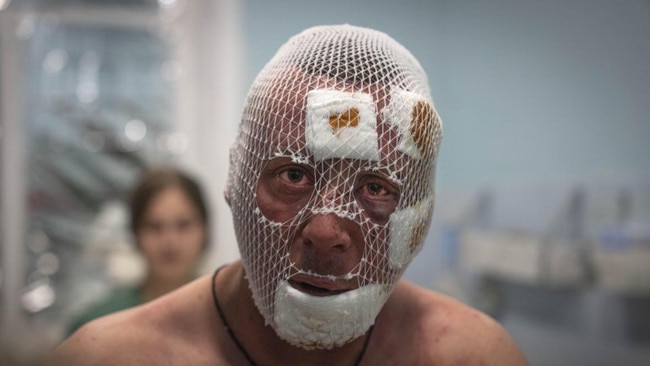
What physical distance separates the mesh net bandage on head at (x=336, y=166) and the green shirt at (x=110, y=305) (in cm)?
49

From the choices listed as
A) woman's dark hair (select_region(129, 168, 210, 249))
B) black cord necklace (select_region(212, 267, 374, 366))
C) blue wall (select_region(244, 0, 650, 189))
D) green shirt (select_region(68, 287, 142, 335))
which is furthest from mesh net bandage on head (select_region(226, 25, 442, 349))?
woman's dark hair (select_region(129, 168, 210, 249))

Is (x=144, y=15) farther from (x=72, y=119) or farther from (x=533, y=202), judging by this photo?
(x=533, y=202)

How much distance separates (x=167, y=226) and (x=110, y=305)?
310mm

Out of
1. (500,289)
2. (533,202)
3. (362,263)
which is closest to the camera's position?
(362,263)

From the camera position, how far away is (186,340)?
98cm

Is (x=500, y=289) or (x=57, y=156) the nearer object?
(x=500, y=289)

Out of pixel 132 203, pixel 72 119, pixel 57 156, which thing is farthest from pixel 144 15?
pixel 132 203

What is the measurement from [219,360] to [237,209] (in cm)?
24

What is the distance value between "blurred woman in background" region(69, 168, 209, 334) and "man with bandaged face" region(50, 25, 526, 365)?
1.32ft

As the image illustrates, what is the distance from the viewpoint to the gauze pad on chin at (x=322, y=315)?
2.68ft

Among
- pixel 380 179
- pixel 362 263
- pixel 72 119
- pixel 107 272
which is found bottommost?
pixel 107 272

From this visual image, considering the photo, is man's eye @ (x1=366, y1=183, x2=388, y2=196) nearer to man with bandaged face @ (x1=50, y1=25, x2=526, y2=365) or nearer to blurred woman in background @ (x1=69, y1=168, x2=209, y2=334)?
man with bandaged face @ (x1=50, y1=25, x2=526, y2=365)

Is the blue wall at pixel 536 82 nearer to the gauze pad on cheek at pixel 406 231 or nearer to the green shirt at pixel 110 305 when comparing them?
the green shirt at pixel 110 305

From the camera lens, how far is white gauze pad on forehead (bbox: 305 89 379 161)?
0.83m
